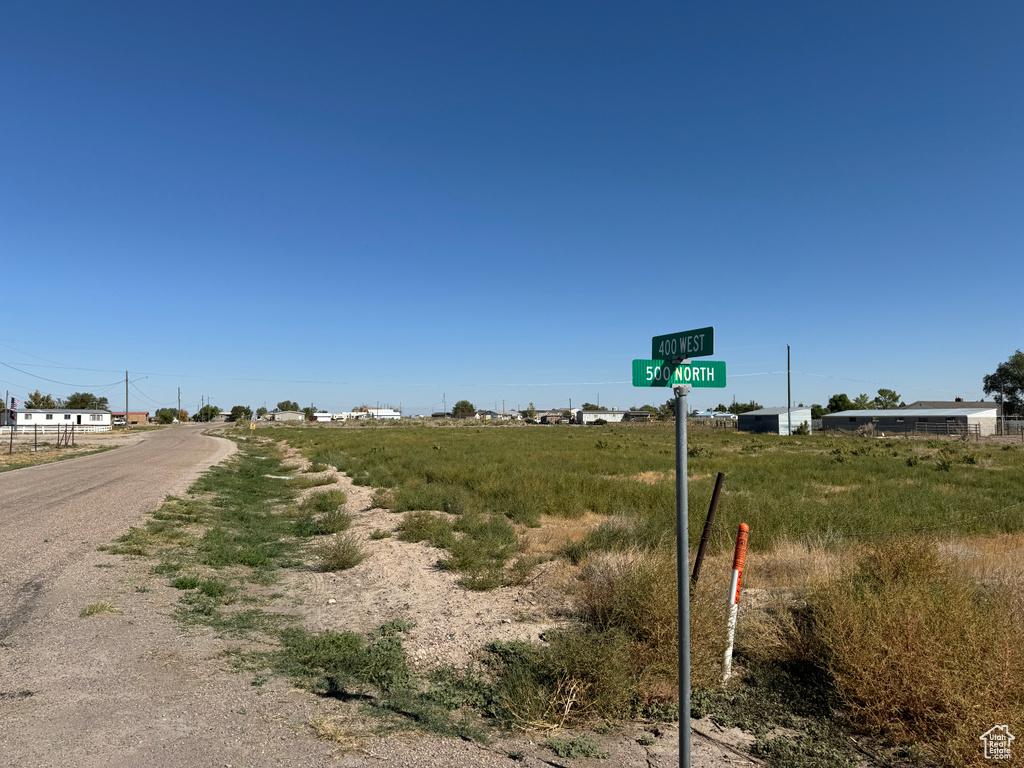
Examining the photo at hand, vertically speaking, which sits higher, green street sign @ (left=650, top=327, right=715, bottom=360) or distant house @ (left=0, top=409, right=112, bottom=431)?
green street sign @ (left=650, top=327, right=715, bottom=360)

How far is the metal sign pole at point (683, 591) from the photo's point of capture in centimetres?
364

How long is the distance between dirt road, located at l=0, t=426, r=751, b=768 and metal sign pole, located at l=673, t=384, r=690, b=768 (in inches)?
34.4

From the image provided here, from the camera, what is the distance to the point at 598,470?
89.2 ft

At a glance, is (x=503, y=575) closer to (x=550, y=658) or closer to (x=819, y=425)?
(x=550, y=658)

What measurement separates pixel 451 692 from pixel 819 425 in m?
103

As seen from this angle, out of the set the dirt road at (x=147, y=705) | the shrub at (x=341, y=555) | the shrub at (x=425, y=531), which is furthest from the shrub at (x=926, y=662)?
the shrub at (x=425, y=531)

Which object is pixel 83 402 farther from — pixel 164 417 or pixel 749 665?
pixel 749 665

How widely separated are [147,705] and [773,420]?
268ft

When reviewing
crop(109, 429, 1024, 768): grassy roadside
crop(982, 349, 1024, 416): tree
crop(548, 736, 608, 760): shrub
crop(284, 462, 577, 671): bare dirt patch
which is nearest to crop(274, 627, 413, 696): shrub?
crop(109, 429, 1024, 768): grassy roadside

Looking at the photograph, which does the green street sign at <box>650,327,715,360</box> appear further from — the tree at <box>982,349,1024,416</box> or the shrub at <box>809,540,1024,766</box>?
the tree at <box>982,349,1024,416</box>

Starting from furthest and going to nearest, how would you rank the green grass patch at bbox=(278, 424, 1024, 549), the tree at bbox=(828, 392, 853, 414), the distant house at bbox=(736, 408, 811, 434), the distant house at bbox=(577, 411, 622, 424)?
the distant house at bbox=(577, 411, 622, 424) < the tree at bbox=(828, 392, 853, 414) < the distant house at bbox=(736, 408, 811, 434) < the green grass patch at bbox=(278, 424, 1024, 549)

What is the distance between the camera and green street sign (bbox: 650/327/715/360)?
3.69 metres

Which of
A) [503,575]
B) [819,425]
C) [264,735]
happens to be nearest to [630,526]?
[503,575]

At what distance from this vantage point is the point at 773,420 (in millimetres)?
77812
